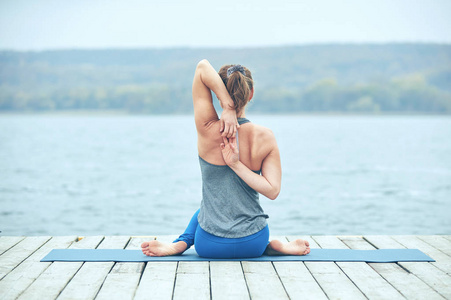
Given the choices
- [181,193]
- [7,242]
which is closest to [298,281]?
[7,242]

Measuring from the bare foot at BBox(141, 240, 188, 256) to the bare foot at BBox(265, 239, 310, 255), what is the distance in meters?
0.54

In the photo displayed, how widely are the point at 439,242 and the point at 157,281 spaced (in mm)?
1993

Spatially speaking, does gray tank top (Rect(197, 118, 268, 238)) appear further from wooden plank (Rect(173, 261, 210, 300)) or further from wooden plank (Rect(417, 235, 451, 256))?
wooden plank (Rect(417, 235, 451, 256))

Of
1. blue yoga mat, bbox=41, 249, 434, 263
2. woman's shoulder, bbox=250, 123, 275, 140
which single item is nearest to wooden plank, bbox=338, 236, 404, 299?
blue yoga mat, bbox=41, 249, 434, 263

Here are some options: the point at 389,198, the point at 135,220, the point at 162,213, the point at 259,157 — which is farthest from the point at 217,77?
the point at 389,198

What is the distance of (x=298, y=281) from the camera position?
2514 mm

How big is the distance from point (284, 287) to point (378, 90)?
65750 millimetres

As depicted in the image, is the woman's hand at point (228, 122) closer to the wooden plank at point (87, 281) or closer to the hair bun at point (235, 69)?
the hair bun at point (235, 69)

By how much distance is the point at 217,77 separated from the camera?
2.76m

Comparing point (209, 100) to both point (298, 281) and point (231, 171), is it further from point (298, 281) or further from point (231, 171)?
point (298, 281)

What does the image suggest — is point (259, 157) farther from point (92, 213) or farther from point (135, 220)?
point (92, 213)

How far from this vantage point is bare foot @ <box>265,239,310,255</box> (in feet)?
9.70

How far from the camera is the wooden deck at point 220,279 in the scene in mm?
2330

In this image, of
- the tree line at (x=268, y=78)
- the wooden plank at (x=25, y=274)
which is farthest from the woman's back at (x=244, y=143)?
the tree line at (x=268, y=78)
